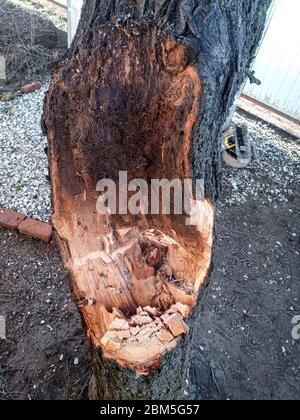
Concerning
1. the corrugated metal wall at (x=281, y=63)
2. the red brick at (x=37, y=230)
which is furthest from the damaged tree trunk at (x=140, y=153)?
the corrugated metal wall at (x=281, y=63)

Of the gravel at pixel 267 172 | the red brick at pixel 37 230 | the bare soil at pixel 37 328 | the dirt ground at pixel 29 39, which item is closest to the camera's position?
the bare soil at pixel 37 328

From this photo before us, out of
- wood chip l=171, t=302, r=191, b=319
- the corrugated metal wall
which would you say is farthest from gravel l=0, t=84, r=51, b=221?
the corrugated metal wall

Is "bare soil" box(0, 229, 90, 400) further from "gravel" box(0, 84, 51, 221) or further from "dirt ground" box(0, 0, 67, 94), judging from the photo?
"dirt ground" box(0, 0, 67, 94)

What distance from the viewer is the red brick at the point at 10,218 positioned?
2796 millimetres

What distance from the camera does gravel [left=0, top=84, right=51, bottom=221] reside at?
3025 mm

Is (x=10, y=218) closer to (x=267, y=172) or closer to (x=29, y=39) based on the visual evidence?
(x=267, y=172)

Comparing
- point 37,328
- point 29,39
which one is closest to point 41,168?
point 37,328

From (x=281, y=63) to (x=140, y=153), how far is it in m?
3.72

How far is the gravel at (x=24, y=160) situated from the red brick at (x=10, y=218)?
0.10 m

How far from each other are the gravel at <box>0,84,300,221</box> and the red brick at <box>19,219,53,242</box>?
15 centimetres

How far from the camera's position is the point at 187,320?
4.30 ft

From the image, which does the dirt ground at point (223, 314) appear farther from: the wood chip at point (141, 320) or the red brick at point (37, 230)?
the wood chip at point (141, 320)
